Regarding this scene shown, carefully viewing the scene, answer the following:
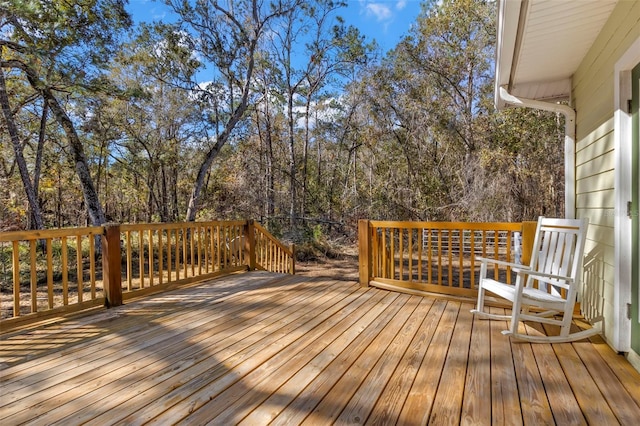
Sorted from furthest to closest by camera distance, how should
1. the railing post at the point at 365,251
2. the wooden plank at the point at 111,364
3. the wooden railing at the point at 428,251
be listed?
1. the railing post at the point at 365,251
2. the wooden railing at the point at 428,251
3. the wooden plank at the point at 111,364

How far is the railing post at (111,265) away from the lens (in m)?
3.33

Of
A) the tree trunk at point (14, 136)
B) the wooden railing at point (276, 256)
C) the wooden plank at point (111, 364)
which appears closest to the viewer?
the wooden plank at point (111, 364)

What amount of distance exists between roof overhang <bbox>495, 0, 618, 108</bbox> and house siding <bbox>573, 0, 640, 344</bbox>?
106 millimetres

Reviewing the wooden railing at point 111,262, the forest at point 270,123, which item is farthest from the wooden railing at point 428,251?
the forest at point 270,123

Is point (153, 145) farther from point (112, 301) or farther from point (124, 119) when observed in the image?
point (112, 301)

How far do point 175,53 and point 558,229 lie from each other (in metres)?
9.84

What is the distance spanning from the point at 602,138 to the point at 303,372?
284cm

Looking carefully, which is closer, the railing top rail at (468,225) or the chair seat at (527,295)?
the chair seat at (527,295)

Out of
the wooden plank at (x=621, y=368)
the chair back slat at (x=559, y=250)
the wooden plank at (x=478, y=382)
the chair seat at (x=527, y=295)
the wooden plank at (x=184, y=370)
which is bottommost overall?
the wooden plank at (x=621, y=368)

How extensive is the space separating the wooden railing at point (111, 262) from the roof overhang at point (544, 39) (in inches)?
151

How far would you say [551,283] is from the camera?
103 inches

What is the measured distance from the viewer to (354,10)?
10703mm

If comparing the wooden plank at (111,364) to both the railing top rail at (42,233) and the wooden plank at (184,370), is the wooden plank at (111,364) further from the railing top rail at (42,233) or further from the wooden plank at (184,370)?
the railing top rail at (42,233)

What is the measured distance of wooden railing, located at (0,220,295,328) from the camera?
2.86 metres
